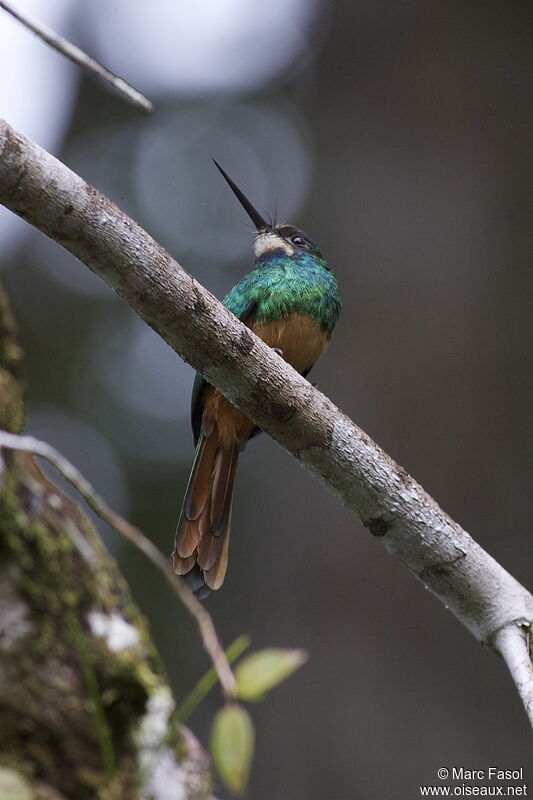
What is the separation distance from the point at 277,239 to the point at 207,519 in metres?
1.37

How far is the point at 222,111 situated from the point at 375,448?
203 inches

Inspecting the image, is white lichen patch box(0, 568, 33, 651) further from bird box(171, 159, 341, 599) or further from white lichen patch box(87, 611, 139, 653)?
bird box(171, 159, 341, 599)

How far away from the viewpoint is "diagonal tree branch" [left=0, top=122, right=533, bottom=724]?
1585 mm

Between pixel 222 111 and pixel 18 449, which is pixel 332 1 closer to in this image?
pixel 222 111

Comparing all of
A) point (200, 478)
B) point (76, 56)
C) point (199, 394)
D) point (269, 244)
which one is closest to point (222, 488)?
point (200, 478)

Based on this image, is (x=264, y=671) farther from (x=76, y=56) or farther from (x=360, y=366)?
(x=360, y=366)

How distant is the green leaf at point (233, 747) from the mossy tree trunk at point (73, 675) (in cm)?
13

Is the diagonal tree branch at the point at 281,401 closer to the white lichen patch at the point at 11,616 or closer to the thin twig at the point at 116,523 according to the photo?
the thin twig at the point at 116,523

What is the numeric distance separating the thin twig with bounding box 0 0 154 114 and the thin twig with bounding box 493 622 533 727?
117 centimetres

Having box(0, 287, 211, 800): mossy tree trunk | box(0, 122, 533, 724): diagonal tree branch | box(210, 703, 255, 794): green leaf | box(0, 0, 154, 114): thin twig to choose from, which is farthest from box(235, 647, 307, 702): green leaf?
box(0, 0, 154, 114): thin twig

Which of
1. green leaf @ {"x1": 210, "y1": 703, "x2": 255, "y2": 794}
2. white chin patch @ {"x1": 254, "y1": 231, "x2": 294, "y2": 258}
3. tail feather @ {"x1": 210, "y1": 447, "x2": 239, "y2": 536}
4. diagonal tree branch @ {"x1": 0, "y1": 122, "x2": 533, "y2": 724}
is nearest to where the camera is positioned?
green leaf @ {"x1": 210, "y1": 703, "x2": 255, "y2": 794}

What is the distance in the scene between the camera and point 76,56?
1418 millimetres

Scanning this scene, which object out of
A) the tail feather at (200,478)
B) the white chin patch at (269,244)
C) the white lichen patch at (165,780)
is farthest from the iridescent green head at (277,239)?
the white lichen patch at (165,780)

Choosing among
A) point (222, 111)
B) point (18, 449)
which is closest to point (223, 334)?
point (18, 449)
